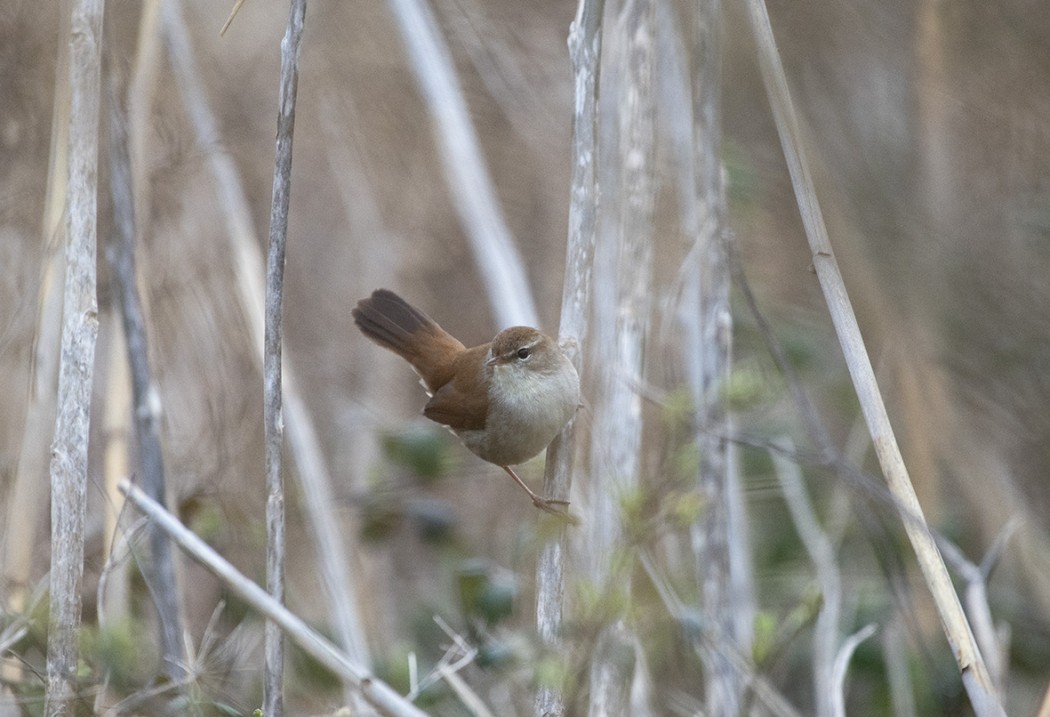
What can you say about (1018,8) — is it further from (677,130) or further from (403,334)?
(403,334)

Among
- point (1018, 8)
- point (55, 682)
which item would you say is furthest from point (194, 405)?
point (1018, 8)

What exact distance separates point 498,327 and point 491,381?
724 mm

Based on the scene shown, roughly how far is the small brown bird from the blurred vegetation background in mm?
311

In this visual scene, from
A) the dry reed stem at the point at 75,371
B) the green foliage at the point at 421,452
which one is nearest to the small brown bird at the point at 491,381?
the green foliage at the point at 421,452

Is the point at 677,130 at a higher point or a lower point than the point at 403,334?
higher

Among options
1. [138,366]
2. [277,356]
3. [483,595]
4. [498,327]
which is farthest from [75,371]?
[498,327]

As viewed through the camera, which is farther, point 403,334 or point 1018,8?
point 1018,8

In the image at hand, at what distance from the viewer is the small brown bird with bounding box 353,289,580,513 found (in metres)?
2.60

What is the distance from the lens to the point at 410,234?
16.0 feet

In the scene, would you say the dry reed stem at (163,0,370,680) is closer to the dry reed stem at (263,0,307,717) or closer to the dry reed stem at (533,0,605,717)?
the dry reed stem at (263,0,307,717)

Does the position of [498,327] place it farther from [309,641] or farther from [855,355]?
[309,641]

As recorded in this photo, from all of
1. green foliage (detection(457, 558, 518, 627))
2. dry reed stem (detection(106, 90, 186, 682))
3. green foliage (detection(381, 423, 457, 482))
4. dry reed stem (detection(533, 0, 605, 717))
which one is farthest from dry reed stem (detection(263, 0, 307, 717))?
green foliage (detection(381, 423, 457, 482))

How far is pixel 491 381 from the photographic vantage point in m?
2.94

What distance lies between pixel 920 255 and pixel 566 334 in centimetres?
142
